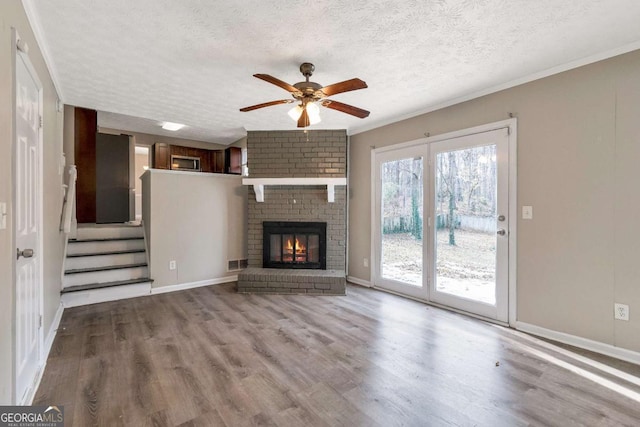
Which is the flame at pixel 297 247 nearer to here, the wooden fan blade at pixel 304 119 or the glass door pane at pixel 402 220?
the glass door pane at pixel 402 220

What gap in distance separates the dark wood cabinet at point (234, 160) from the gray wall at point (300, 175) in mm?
1648

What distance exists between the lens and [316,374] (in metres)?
2.18

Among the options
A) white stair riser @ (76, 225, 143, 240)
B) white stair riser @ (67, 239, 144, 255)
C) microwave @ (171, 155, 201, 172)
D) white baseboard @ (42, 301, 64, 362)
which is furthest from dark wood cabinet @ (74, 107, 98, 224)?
microwave @ (171, 155, 201, 172)

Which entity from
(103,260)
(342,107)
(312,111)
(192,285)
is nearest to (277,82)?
(312,111)

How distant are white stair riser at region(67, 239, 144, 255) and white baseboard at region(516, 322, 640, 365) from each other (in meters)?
5.09

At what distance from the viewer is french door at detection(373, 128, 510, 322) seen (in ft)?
10.4

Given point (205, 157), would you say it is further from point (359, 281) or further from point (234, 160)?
point (359, 281)

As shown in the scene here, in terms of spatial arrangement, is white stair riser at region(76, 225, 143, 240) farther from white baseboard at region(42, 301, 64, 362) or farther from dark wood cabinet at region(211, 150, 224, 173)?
dark wood cabinet at region(211, 150, 224, 173)

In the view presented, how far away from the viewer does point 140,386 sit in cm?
203

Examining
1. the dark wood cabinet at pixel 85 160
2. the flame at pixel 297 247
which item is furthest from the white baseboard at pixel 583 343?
the dark wood cabinet at pixel 85 160

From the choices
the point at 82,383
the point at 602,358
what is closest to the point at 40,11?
the point at 82,383

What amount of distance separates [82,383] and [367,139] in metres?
4.22

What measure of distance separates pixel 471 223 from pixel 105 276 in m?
4.74

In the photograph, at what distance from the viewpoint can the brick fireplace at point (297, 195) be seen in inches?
183
